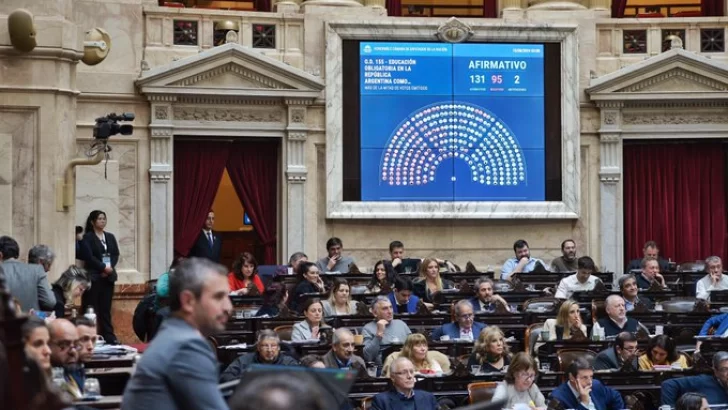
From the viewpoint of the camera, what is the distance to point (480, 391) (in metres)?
11.0

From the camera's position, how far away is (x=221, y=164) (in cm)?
2008

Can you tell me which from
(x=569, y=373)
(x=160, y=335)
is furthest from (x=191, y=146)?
(x=160, y=335)

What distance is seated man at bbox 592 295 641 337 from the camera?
14.1 m

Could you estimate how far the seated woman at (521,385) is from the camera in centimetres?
1069

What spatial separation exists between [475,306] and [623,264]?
599cm

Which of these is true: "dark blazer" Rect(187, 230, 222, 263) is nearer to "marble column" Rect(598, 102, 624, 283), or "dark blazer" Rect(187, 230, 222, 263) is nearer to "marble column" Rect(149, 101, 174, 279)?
"marble column" Rect(149, 101, 174, 279)

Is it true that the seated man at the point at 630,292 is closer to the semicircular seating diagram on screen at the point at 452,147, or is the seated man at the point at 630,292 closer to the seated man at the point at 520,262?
the seated man at the point at 520,262

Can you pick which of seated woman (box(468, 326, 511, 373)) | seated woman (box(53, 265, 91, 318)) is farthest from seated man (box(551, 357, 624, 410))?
seated woman (box(53, 265, 91, 318))

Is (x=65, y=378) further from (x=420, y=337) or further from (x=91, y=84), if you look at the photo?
(x=91, y=84)

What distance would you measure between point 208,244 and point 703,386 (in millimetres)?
9701

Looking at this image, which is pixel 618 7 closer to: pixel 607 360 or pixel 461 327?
pixel 461 327

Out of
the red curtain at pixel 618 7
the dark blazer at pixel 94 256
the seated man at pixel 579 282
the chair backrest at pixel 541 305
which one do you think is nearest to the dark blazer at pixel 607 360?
the chair backrest at pixel 541 305

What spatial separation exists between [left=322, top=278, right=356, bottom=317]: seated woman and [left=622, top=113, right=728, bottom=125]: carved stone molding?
766 cm

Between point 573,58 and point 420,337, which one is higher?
→ point 573,58
